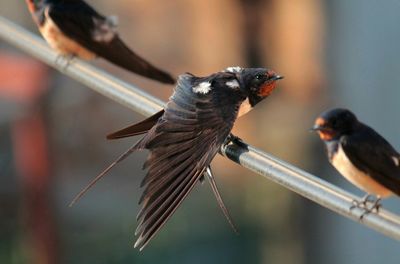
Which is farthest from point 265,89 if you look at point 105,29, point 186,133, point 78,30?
point 78,30

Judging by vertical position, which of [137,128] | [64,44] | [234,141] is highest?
[234,141]

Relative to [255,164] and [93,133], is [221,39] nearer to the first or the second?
[93,133]

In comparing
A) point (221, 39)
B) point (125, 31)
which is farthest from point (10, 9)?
point (221, 39)

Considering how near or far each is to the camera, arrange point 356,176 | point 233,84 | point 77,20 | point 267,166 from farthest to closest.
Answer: point 77,20, point 233,84, point 356,176, point 267,166

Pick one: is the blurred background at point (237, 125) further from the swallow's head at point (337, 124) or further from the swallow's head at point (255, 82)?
the swallow's head at point (337, 124)

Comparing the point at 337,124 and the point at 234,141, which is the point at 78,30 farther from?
the point at 234,141

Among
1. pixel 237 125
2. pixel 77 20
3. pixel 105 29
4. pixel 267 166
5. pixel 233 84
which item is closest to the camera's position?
pixel 267 166

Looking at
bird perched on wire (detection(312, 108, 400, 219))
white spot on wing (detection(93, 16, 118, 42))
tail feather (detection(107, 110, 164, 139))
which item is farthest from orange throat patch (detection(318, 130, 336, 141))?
white spot on wing (detection(93, 16, 118, 42))
